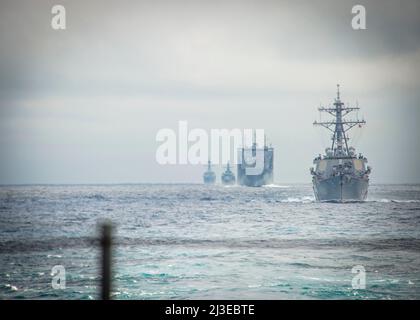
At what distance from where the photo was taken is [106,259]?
6953 millimetres

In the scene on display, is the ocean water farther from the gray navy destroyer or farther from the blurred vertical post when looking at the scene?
the gray navy destroyer

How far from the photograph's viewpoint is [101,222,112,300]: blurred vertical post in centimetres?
679

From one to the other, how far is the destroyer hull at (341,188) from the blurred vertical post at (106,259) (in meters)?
68.1

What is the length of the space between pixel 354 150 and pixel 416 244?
48140mm

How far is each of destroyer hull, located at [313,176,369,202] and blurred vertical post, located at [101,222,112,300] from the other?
68.1 m

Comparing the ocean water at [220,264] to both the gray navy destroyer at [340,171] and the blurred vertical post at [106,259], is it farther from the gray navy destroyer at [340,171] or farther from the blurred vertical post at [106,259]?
the gray navy destroyer at [340,171]

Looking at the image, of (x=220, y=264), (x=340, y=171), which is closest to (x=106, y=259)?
(x=220, y=264)

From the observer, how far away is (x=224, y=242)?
3234cm

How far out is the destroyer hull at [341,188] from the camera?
7311 cm

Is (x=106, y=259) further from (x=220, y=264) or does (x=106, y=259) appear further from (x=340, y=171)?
(x=340, y=171)

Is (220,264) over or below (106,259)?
below

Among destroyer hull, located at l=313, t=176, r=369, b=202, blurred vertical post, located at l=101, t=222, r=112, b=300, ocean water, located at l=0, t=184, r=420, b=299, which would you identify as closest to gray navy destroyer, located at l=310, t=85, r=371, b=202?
destroyer hull, located at l=313, t=176, r=369, b=202

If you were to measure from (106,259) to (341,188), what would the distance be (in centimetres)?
6977

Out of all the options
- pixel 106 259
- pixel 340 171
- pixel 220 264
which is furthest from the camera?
pixel 340 171
